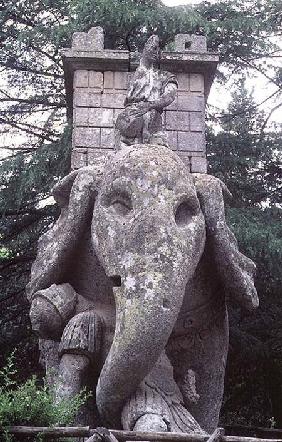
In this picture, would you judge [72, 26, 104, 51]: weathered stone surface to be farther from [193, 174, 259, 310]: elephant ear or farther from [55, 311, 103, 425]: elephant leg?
[55, 311, 103, 425]: elephant leg

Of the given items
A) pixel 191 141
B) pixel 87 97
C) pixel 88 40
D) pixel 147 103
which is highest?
pixel 88 40

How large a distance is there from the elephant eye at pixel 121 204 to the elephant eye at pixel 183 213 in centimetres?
25

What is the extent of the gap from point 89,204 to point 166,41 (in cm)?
534

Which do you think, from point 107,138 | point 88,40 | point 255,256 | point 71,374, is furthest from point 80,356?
point 255,256

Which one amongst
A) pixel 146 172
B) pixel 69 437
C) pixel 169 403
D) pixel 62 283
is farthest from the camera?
pixel 62 283

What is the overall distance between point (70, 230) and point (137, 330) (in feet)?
3.04

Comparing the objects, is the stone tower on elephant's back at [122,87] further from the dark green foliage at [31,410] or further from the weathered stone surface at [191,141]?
the dark green foliage at [31,410]

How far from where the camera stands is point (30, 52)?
9.84 metres

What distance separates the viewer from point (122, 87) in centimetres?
739

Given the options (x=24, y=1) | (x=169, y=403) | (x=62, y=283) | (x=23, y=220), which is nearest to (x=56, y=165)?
(x=23, y=220)

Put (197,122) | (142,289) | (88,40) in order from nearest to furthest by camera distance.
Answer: (142,289) → (197,122) → (88,40)

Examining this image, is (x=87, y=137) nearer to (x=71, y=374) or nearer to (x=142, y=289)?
(x=71, y=374)

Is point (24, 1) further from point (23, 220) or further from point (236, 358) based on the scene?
point (236, 358)

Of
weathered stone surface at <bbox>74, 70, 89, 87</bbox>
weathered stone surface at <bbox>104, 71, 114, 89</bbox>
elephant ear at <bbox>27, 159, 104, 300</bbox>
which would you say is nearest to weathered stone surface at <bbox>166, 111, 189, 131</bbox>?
weathered stone surface at <bbox>104, 71, 114, 89</bbox>
